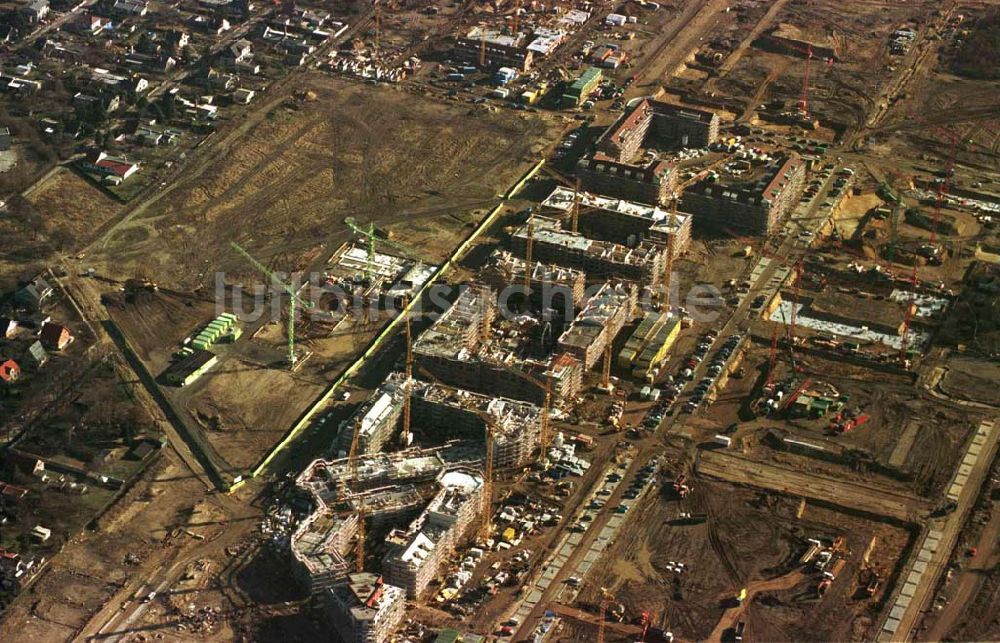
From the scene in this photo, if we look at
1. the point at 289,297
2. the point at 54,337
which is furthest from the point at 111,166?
the point at 54,337

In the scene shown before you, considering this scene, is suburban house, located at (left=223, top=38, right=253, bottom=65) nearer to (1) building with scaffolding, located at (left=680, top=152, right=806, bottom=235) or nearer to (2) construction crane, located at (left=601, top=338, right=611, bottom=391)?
(1) building with scaffolding, located at (left=680, top=152, right=806, bottom=235)

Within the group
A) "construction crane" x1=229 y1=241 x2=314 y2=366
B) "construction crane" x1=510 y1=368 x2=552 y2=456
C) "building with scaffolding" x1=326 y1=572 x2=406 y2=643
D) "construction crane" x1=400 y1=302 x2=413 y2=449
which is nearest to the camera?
"building with scaffolding" x1=326 y1=572 x2=406 y2=643

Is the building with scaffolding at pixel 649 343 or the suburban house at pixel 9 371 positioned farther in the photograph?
the building with scaffolding at pixel 649 343

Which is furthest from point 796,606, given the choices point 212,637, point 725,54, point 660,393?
point 725,54

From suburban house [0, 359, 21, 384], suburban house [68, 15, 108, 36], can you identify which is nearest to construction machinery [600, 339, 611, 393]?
suburban house [0, 359, 21, 384]

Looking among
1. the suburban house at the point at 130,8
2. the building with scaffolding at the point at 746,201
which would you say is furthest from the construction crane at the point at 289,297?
the suburban house at the point at 130,8
